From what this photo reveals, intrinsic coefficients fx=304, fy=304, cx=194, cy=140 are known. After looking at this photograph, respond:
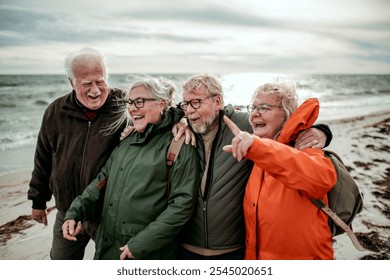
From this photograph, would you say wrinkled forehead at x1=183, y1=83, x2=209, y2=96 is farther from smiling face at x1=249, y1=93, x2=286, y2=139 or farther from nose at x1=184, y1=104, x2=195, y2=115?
smiling face at x1=249, y1=93, x2=286, y2=139

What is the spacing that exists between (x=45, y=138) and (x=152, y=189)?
131 cm

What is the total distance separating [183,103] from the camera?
98.2 inches

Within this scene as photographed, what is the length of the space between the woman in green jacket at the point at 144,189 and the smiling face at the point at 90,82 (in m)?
0.37

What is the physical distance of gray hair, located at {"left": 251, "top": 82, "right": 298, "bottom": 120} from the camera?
7.40 feet

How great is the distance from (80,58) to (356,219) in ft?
13.6

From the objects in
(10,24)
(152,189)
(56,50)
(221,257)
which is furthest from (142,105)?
(56,50)

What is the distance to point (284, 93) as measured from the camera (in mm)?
2264

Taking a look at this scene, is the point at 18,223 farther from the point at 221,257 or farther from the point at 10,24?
the point at 221,257

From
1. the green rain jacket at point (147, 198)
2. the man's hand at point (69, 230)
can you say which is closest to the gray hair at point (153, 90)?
the green rain jacket at point (147, 198)

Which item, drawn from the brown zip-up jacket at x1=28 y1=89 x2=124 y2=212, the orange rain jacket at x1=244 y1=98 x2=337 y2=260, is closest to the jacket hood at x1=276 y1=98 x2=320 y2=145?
the orange rain jacket at x1=244 y1=98 x2=337 y2=260

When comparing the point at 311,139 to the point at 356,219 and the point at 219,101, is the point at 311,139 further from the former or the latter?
the point at 356,219

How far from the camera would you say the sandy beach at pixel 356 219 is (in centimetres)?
383

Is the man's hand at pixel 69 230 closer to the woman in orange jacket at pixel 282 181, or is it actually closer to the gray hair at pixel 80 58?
the gray hair at pixel 80 58

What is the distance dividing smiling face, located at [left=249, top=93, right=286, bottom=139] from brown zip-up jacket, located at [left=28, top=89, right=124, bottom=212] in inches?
49.2
